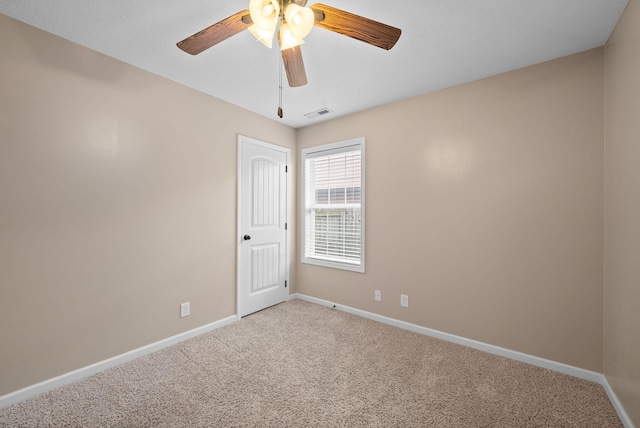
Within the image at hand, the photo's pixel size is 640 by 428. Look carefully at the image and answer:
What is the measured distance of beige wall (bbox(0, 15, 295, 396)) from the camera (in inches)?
72.0

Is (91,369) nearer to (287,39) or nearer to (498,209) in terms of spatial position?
(287,39)

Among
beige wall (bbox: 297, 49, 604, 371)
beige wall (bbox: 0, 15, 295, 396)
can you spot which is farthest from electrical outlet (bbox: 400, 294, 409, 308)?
beige wall (bbox: 0, 15, 295, 396)

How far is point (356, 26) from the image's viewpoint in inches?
54.2

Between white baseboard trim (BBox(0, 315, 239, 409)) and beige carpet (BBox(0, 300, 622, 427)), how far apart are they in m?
0.06

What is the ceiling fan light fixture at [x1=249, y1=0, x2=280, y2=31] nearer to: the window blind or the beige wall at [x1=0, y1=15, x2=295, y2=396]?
the beige wall at [x1=0, y1=15, x2=295, y2=396]

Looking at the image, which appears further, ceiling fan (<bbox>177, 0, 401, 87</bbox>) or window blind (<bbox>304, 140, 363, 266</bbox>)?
window blind (<bbox>304, 140, 363, 266</bbox>)

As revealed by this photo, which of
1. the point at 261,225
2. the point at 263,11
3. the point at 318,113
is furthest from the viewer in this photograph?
the point at 261,225

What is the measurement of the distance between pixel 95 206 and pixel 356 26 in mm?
2313

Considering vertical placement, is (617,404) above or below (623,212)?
below

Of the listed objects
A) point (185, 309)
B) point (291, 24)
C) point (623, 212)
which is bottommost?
point (185, 309)

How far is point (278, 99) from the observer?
3.00 meters

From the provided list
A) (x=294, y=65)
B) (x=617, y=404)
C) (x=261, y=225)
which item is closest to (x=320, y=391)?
(x=617, y=404)

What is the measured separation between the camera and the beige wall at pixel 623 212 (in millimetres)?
1556

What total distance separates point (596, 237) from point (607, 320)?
603 mm
